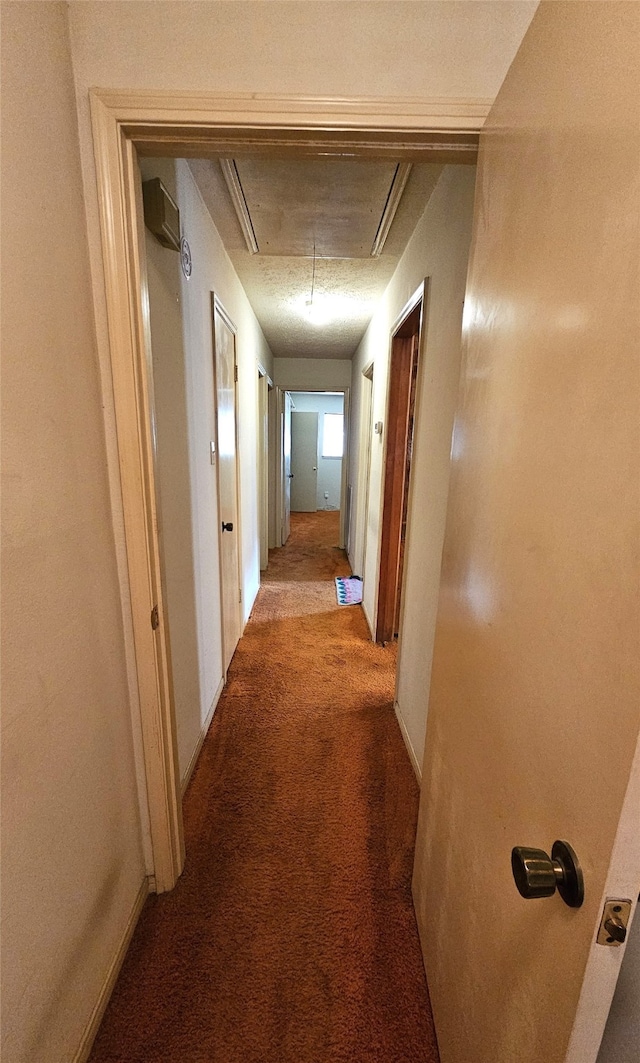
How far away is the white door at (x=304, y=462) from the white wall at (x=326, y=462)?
415 millimetres

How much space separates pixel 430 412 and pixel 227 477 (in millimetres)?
1265

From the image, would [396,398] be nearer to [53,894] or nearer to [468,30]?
[468,30]

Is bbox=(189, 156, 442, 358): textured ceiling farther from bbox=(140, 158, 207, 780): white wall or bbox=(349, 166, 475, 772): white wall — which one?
bbox=(140, 158, 207, 780): white wall

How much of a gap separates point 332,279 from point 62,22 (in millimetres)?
1978

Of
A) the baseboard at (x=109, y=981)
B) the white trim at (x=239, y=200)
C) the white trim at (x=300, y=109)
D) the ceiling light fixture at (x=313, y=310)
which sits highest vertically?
the ceiling light fixture at (x=313, y=310)

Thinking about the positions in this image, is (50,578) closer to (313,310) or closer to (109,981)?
(109,981)

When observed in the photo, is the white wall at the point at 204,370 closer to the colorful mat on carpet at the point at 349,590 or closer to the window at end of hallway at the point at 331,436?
the colorful mat on carpet at the point at 349,590

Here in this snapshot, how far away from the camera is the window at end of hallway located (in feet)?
27.9

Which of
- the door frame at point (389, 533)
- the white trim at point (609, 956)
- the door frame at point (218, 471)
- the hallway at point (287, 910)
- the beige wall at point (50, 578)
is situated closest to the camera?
the white trim at point (609, 956)

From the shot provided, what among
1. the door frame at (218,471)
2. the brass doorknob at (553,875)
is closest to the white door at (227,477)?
the door frame at (218,471)

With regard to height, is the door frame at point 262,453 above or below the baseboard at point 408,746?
above

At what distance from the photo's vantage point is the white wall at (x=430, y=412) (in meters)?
1.36

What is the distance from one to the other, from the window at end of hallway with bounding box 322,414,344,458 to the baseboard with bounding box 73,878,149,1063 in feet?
25.5

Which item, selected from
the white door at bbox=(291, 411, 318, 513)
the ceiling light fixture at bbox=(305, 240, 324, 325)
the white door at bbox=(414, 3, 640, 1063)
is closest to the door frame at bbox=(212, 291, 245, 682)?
the ceiling light fixture at bbox=(305, 240, 324, 325)
